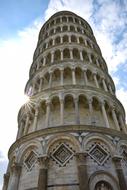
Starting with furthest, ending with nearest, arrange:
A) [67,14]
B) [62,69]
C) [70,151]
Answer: [67,14]
[62,69]
[70,151]

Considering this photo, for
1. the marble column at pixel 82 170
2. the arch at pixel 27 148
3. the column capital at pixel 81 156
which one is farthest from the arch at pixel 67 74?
the marble column at pixel 82 170

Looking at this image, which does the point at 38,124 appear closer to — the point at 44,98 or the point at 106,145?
the point at 44,98

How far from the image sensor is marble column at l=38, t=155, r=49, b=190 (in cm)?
1088

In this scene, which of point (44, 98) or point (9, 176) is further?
point (44, 98)

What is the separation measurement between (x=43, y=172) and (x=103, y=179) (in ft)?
11.0

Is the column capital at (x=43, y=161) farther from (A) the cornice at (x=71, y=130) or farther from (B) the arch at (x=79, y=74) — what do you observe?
(B) the arch at (x=79, y=74)

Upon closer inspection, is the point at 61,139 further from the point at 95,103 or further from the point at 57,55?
the point at 57,55

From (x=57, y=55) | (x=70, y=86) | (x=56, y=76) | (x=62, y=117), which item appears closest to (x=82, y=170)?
(x=62, y=117)

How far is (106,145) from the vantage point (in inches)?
508

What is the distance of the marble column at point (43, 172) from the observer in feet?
35.7

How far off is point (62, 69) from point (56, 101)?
3.49m

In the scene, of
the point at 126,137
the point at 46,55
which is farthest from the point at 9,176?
the point at 46,55

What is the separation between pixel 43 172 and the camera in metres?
11.4

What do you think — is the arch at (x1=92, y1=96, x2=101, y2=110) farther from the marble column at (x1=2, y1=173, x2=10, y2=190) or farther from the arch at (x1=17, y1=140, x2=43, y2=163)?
the marble column at (x1=2, y1=173, x2=10, y2=190)
